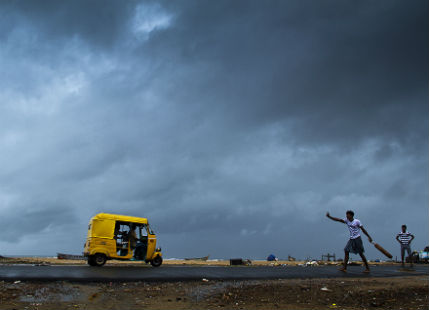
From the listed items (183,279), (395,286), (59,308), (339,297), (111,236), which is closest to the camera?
Result: (59,308)

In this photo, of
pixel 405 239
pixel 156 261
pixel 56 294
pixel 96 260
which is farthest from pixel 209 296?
pixel 405 239

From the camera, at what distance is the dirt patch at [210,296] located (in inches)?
296

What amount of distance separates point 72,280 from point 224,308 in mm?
4461

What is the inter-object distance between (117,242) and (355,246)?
10577 mm

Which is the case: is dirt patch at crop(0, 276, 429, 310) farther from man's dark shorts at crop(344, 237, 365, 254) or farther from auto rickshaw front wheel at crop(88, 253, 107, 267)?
auto rickshaw front wheel at crop(88, 253, 107, 267)

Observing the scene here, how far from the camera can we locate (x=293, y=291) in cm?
895

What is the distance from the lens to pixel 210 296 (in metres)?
8.33

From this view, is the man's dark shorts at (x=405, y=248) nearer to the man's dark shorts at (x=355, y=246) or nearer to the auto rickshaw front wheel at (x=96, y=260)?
the man's dark shorts at (x=355, y=246)

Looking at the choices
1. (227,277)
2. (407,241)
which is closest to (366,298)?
(227,277)

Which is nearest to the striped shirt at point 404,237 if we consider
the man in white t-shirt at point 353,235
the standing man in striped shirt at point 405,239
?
the standing man in striped shirt at point 405,239

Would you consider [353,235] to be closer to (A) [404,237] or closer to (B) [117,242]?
(A) [404,237]

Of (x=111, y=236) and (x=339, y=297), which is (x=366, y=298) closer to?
(x=339, y=297)

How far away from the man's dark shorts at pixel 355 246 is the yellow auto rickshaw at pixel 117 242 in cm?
927

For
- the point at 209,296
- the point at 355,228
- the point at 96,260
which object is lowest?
the point at 209,296
